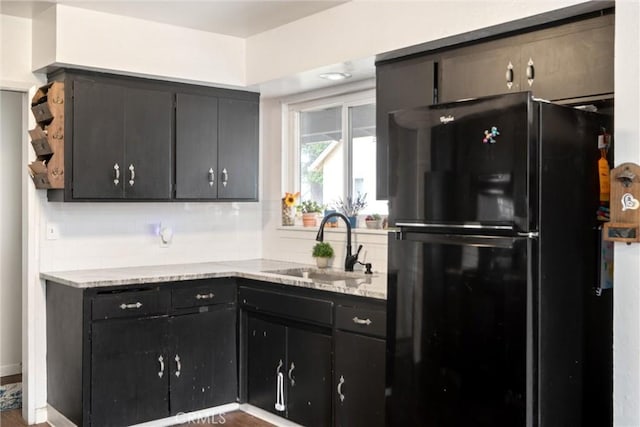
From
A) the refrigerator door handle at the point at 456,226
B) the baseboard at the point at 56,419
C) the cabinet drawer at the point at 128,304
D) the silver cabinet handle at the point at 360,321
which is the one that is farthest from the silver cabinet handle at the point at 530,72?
the baseboard at the point at 56,419

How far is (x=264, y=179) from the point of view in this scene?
200 inches

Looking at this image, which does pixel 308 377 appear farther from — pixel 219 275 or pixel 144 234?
pixel 144 234

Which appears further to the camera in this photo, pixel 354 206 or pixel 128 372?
pixel 354 206

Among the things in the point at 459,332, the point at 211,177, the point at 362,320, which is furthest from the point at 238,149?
the point at 459,332

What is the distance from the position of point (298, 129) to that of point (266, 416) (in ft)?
6.86

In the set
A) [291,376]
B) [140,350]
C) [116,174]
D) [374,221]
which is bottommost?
[291,376]

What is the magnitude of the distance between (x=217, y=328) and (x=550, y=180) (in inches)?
95.7

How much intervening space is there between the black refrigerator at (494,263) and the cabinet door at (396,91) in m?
0.64

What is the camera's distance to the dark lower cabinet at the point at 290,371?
359 cm

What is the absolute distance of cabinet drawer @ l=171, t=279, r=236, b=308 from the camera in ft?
13.0

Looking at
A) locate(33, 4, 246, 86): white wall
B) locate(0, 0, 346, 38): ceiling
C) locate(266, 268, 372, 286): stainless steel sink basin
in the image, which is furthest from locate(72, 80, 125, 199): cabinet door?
locate(266, 268, 372, 286): stainless steel sink basin

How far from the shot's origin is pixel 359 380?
3.32 metres

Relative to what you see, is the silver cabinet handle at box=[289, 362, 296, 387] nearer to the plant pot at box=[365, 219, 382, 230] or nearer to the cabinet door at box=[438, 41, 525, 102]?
the plant pot at box=[365, 219, 382, 230]

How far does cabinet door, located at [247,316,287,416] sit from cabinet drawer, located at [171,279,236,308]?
0.22 meters
